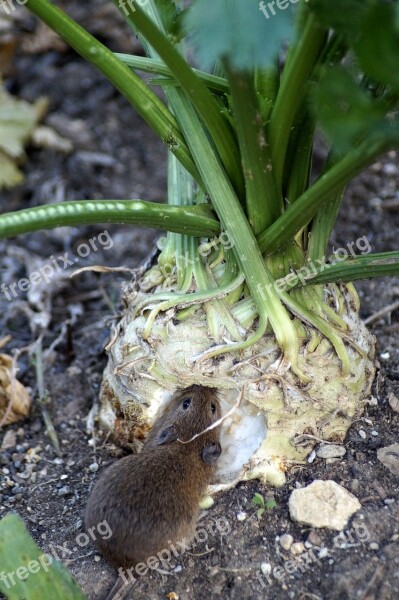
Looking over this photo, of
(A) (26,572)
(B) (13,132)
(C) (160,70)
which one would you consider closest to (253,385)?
(A) (26,572)

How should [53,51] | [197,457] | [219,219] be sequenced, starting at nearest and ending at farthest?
1. [219,219]
2. [197,457]
3. [53,51]

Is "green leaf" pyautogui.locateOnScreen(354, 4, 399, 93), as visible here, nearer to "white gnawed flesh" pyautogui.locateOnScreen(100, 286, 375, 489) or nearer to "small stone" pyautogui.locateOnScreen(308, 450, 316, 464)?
"white gnawed flesh" pyautogui.locateOnScreen(100, 286, 375, 489)

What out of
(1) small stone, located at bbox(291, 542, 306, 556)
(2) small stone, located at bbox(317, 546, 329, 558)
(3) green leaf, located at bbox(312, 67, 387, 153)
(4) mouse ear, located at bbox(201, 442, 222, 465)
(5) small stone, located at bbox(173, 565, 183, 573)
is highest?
(3) green leaf, located at bbox(312, 67, 387, 153)

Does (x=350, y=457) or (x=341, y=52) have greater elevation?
(x=341, y=52)

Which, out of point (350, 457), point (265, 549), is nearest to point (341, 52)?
point (350, 457)

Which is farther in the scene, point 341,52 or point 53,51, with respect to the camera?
point 53,51

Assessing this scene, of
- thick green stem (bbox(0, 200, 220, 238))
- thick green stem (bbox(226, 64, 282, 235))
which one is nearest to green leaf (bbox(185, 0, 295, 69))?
thick green stem (bbox(226, 64, 282, 235))

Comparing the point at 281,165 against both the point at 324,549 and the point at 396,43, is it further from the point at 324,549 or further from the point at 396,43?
the point at 324,549
